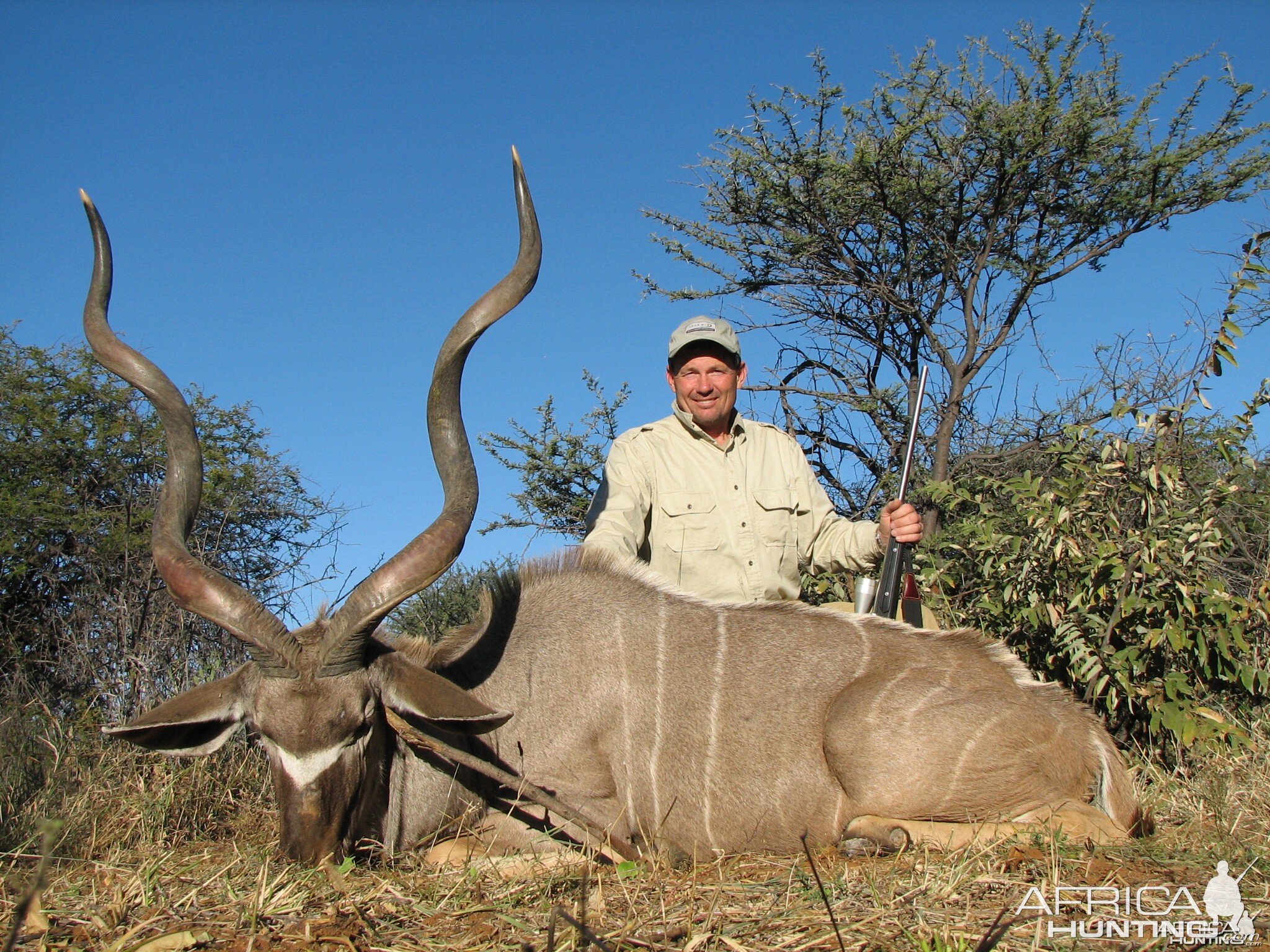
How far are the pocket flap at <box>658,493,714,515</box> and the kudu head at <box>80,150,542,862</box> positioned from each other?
1.15 meters

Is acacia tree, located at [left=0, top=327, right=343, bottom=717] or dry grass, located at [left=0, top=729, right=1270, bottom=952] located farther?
acacia tree, located at [left=0, top=327, right=343, bottom=717]

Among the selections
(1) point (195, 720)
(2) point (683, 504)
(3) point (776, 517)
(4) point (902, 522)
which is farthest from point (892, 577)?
(1) point (195, 720)

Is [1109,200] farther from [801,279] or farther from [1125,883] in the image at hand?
[1125,883]

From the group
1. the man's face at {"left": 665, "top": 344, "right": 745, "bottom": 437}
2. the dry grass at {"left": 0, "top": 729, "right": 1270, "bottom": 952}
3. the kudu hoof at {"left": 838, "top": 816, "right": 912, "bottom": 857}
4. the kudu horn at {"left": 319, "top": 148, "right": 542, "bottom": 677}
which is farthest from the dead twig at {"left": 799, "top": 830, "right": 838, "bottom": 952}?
the man's face at {"left": 665, "top": 344, "right": 745, "bottom": 437}

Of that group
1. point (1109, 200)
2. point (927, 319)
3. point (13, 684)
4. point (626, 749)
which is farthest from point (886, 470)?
point (13, 684)

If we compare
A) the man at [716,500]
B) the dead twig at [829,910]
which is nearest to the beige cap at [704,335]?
the man at [716,500]

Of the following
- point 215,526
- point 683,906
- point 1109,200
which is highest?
point 1109,200

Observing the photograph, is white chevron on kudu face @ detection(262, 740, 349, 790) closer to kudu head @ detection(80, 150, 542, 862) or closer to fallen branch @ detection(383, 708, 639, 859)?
kudu head @ detection(80, 150, 542, 862)

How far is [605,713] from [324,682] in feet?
2.51

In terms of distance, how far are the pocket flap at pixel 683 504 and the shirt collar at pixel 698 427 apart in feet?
0.84

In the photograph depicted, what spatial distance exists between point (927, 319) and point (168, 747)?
6.04 meters

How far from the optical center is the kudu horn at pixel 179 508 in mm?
2447

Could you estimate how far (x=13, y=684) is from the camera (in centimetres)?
415

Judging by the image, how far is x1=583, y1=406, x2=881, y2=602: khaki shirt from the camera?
370 centimetres
